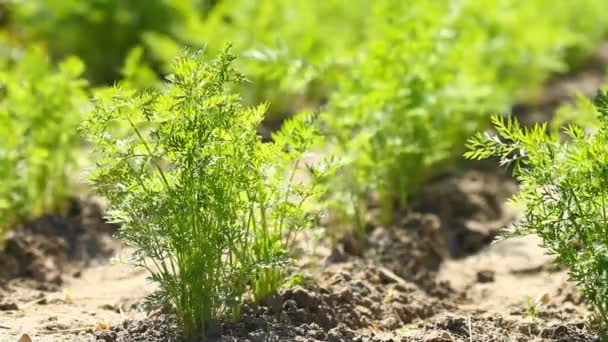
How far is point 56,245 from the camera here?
5.53 meters

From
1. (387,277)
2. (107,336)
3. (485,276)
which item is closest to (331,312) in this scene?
(387,277)

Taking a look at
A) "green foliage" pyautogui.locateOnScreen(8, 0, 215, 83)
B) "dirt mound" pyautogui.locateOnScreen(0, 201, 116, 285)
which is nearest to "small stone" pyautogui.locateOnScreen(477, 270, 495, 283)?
"dirt mound" pyautogui.locateOnScreen(0, 201, 116, 285)

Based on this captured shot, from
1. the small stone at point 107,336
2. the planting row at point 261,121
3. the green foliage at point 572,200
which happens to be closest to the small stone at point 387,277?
the planting row at point 261,121

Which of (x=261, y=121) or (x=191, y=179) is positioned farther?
(x=261, y=121)

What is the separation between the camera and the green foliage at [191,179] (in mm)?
3707

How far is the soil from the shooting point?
13.5ft

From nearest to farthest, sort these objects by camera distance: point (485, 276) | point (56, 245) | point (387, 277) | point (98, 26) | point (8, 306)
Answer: point (8, 306), point (387, 277), point (485, 276), point (56, 245), point (98, 26)

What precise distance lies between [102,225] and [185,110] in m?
2.41

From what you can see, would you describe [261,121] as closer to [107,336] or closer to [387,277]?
[387,277]

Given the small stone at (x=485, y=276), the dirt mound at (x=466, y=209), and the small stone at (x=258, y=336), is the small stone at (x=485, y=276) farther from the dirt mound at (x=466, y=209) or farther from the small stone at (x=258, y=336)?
the small stone at (x=258, y=336)

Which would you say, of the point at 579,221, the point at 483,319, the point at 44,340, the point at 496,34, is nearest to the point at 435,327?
the point at 483,319

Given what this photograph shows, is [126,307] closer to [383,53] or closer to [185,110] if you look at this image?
[185,110]

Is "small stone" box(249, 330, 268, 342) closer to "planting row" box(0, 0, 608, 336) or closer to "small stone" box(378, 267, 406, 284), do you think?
"planting row" box(0, 0, 608, 336)

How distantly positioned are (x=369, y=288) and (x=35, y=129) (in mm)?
2151
